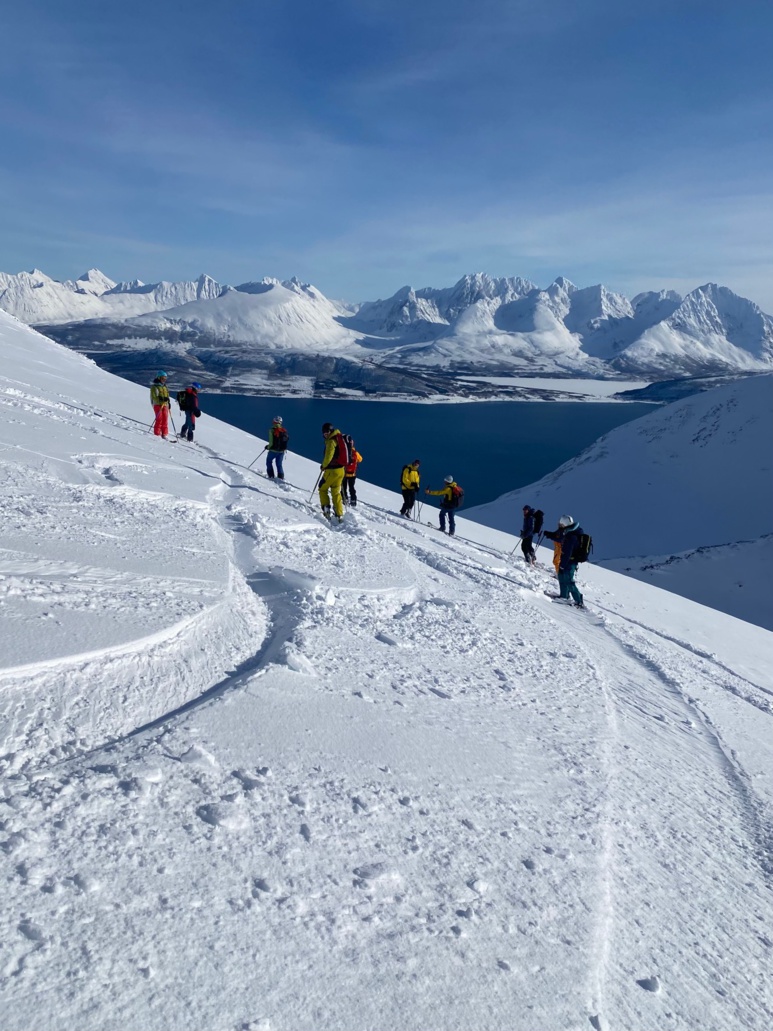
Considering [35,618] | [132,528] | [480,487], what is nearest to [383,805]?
[35,618]

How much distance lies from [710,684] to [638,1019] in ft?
19.1

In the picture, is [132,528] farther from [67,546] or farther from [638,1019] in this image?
[638,1019]

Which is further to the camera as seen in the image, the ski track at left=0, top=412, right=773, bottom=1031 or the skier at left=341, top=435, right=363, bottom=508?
the skier at left=341, top=435, right=363, bottom=508

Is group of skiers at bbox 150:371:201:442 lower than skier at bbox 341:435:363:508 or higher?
higher

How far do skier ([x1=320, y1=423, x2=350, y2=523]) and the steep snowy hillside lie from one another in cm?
2160

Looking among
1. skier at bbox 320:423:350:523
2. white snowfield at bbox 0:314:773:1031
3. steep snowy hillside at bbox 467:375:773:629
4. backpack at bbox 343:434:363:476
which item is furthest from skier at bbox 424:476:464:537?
steep snowy hillside at bbox 467:375:773:629

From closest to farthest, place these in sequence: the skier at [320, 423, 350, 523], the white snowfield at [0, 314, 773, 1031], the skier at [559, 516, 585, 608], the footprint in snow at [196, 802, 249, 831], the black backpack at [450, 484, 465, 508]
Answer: the white snowfield at [0, 314, 773, 1031] < the footprint in snow at [196, 802, 249, 831] < the skier at [559, 516, 585, 608] < the skier at [320, 423, 350, 523] < the black backpack at [450, 484, 465, 508]

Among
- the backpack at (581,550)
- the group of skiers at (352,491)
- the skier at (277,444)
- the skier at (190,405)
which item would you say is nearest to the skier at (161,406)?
the group of skiers at (352,491)

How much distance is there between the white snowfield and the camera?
273 centimetres

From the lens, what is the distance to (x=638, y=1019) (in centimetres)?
Answer: 294

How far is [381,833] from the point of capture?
365cm

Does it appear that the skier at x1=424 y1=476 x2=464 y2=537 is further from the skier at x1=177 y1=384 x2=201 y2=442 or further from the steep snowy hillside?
the steep snowy hillside

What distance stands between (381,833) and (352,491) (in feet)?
41.5

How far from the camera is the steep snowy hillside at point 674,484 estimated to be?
141 feet
